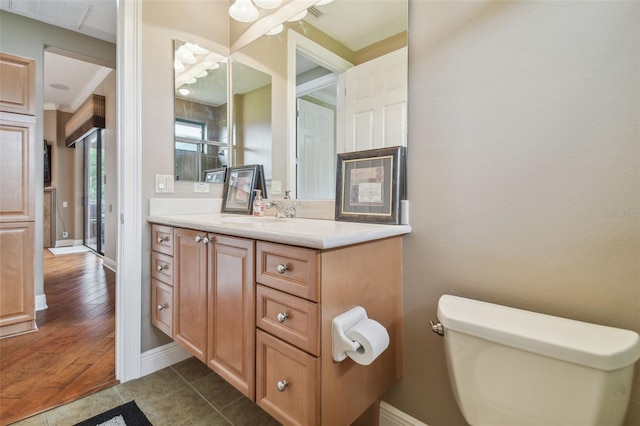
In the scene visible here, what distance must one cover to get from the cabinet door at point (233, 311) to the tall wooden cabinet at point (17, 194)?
205 centimetres

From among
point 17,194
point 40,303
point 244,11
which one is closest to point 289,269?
point 244,11

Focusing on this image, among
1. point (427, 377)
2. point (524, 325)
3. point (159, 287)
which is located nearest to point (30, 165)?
point (159, 287)

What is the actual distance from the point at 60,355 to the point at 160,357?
2.47 ft

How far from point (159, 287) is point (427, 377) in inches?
58.4

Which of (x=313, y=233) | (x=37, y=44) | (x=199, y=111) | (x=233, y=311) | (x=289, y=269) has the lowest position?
(x=233, y=311)

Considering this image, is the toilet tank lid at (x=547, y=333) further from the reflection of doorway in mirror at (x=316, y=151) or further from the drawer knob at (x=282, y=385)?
the reflection of doorway in mirror at (x=316, y=151)

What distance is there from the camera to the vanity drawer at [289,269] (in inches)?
35.5

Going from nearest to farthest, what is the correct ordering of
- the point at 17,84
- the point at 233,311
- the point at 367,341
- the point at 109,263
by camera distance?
the point at 367,341 < the point at 233,311 < the point at 17,84 < the point at 109,263

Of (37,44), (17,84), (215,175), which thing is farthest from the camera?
(37,44)

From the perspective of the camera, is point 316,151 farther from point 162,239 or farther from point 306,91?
point 162,239

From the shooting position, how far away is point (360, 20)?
4.68ft

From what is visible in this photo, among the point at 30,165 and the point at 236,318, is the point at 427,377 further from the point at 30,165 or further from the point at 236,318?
the point at 30,165

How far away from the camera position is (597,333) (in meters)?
0.76

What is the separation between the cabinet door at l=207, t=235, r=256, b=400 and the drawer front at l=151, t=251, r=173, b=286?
43 cm
